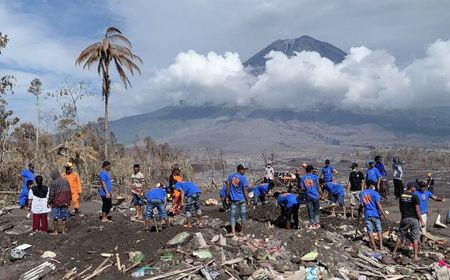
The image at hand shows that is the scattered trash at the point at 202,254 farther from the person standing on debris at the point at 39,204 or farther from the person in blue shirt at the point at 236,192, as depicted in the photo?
the person standing on debris at the point at 39,204

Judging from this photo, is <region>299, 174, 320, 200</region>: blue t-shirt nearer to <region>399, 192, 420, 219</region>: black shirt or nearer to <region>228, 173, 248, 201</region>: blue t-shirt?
<region>228, 173, 248, 201</region>: blue t-shirt

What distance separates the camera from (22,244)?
11375mm

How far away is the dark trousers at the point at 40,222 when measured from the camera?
12.3 m

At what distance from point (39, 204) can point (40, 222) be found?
0.73 metres

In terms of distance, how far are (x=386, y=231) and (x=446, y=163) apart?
93.3m

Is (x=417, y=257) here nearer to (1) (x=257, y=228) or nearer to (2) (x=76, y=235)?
(1) (x=257, y=228)

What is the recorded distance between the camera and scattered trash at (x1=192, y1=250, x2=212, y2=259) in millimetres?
9950

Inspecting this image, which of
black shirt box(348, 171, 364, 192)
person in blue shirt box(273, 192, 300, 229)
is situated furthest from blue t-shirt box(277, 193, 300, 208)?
black shirt box(348, 171, 364, 192)

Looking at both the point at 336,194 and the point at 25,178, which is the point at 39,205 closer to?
the point at 25,178

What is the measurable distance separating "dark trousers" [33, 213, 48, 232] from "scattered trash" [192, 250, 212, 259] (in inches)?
195

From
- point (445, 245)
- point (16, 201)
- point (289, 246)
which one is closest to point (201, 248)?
point (289, 246)

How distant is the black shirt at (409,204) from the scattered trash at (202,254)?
493cm

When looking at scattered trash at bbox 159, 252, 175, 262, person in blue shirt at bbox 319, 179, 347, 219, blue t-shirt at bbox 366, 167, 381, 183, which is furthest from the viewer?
blue t-shirt at bbox 366, 167, 381, 183

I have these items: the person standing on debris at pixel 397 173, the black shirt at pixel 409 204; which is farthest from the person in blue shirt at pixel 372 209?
the person standing on debris at pixel 397 173
